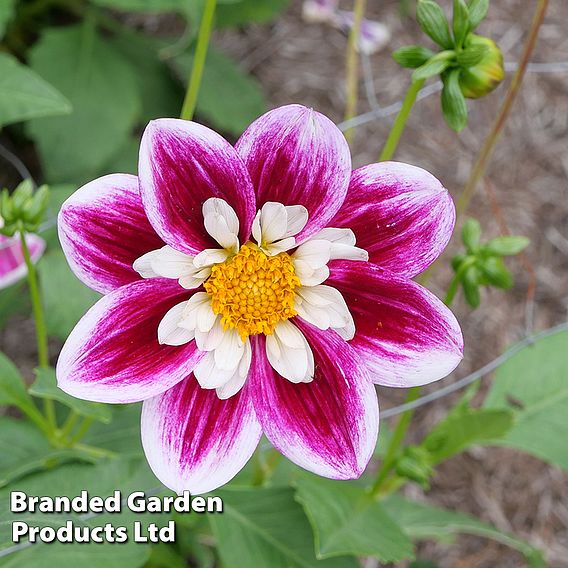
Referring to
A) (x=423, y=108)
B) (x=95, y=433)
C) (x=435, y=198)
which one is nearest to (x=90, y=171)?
(x=95, y=433)

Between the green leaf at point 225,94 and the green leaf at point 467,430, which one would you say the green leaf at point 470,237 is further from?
the green leaf at point 225,94

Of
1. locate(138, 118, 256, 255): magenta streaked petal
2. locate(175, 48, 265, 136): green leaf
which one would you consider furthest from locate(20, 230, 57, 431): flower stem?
locate(175, 48, 265, 136): green leaf

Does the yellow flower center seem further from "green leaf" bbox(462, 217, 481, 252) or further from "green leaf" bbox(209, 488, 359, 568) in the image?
"green leaf" bbox(209, 488, 359, 568)

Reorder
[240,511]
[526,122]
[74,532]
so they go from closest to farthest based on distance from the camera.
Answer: [74,532] < [240,511] < [526,122]

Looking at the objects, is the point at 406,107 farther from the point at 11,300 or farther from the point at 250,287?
the point at 11,300

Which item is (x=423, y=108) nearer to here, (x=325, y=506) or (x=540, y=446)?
(x=540, y=446)

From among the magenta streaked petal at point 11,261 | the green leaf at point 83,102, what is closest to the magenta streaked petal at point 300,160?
the magenta streaked petal at point 11,261
